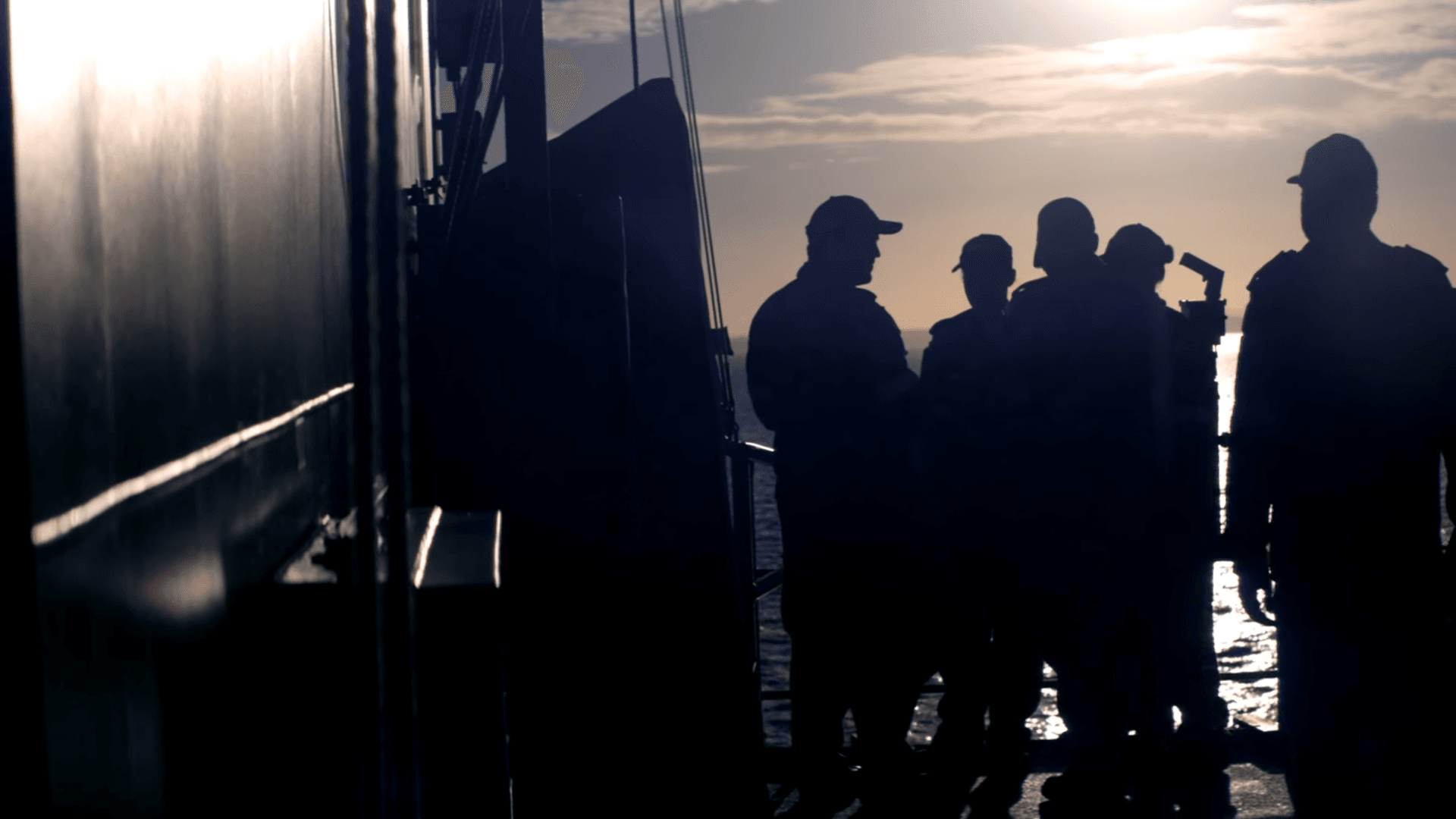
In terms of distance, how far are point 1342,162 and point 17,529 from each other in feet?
11.7

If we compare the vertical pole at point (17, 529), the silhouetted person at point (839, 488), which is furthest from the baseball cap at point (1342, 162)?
Answer: the vertical pole at point (17, 529)

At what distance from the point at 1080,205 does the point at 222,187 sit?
11.0 ft

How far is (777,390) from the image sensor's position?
4.39 m

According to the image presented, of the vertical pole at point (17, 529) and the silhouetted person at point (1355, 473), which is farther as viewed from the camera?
the silhouetted person at point (1355, 473)

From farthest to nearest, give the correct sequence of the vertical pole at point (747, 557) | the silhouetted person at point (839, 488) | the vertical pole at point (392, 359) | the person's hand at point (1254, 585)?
the vertical pole at point (747, 557) < the silhouetted person at point (839, 488) < the person's hand at point (1254, 585) < the vertical pole at point (392, 359)

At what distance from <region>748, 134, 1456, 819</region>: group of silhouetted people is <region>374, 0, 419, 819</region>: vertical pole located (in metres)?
3.08

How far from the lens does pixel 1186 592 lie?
4527 mm

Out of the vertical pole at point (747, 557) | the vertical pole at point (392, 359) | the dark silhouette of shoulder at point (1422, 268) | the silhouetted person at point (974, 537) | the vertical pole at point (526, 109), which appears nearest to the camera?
the vertical pole at point (392, 359)

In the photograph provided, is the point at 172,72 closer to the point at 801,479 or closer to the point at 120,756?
the point at 120,756

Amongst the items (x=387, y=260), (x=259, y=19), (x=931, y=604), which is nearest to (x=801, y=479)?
(x=931, y=604)

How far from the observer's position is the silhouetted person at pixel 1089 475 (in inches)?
167

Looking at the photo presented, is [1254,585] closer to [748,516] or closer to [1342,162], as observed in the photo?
[1342,162]

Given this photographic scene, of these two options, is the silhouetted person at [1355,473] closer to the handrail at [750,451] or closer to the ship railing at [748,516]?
the ship railing at [748,516]

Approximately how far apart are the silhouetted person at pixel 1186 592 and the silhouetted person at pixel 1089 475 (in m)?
0.09
